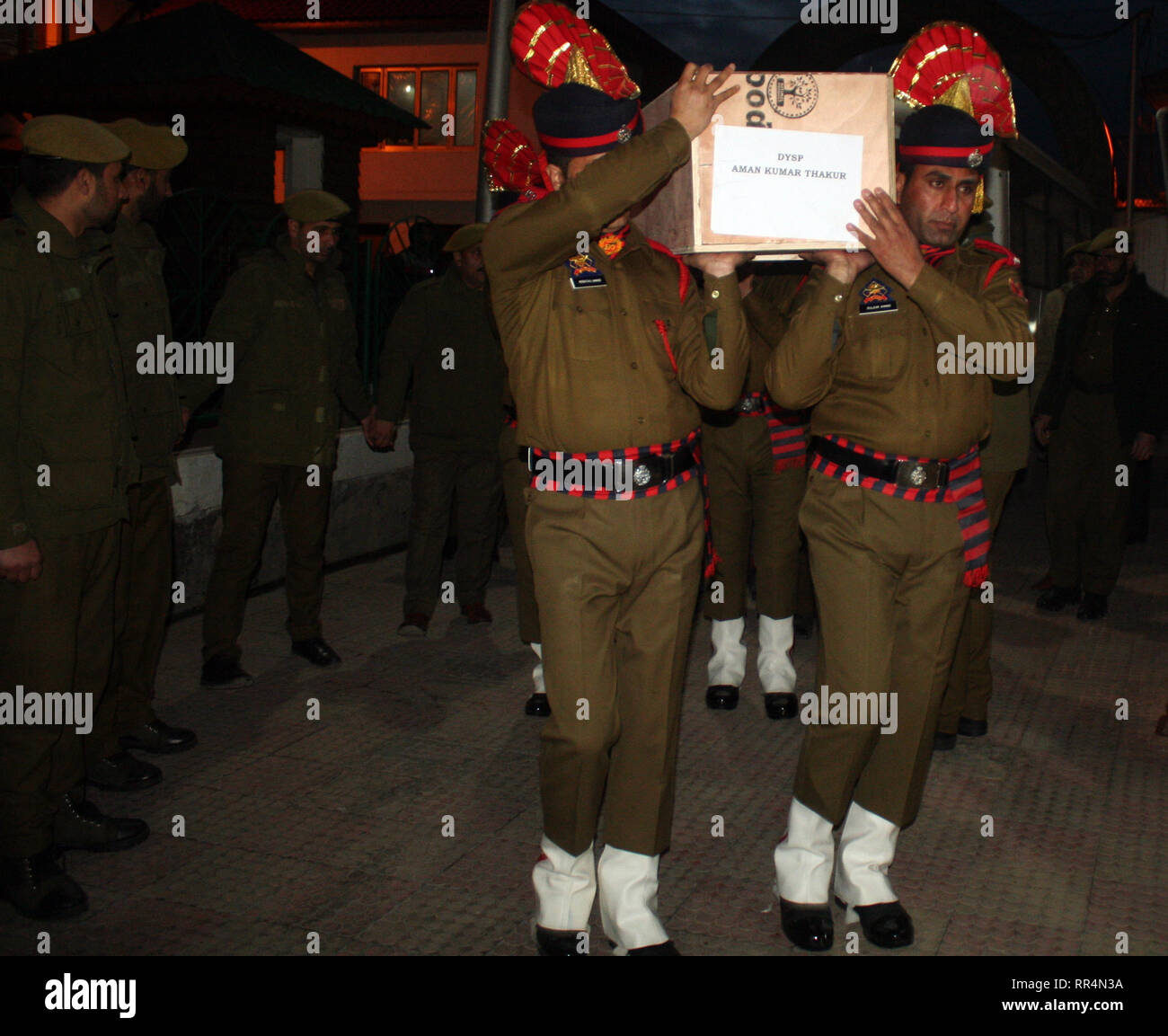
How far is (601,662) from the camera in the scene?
11.3 feet

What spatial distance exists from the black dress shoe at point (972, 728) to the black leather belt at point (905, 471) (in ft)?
7.79

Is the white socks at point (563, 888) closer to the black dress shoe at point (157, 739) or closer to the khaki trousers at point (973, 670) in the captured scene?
the black dress shoe at point (157, 739)

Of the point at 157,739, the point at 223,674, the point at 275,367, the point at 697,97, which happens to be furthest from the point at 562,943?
the point at 275,367

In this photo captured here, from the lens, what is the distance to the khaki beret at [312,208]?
20.5 feet

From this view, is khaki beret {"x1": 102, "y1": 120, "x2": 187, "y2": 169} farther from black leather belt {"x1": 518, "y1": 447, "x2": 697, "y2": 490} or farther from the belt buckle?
the belt buckle

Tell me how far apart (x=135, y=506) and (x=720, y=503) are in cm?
270

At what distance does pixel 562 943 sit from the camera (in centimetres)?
353

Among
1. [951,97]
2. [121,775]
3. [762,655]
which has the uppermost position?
[951,97]

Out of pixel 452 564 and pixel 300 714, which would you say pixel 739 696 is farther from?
pixel 452 564

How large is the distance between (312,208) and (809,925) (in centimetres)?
428

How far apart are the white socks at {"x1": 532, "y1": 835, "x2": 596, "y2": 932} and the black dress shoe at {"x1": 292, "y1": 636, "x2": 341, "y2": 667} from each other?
10.6 ft

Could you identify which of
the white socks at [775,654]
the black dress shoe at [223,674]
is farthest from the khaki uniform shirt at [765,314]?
the black dress shoe at [223,674]

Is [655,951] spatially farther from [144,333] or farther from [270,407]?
[270,407]

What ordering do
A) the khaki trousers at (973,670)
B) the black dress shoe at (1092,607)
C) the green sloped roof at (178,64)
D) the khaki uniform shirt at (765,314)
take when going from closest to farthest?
the khaki trousers at (973,670) → the khaki uniform shirt at (765,314) → the black dress shoe at (1092,607) → the green sloped roof at (178,64)
